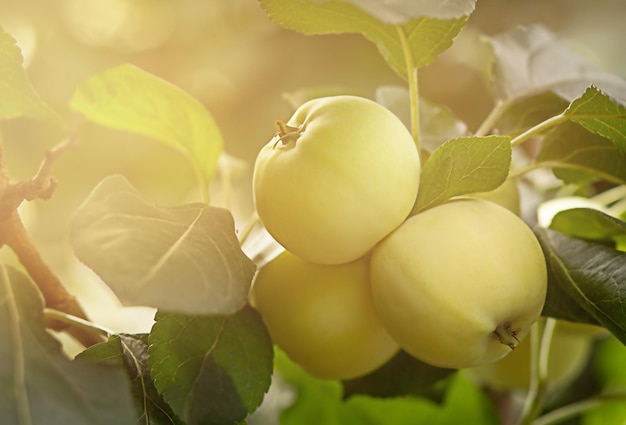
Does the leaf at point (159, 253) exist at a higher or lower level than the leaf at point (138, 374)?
higher

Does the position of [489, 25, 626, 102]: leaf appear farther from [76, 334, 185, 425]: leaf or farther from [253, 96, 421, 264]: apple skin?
[76, 334, 185, 425]: leaf

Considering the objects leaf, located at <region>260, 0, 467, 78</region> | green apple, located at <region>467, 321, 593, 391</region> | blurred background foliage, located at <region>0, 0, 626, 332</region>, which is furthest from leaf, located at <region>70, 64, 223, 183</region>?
blurred background foliage, located at <region>0, 0, 626, 332</region>

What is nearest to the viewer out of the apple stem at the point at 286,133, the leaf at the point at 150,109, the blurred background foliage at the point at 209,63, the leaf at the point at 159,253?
the leaf at the point at 159,253

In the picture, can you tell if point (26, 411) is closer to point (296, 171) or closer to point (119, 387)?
point (119, 387)

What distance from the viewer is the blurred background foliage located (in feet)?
4.22

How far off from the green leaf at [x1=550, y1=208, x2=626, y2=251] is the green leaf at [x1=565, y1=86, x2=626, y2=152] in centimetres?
5

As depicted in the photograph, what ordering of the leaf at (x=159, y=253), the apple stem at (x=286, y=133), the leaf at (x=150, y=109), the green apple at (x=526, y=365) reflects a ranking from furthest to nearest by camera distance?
the green apple at (x=526, y=365) < the leaf at (x=150, y=109) < the apple stem at (x=286, y=133) < the leaf at (x=159, y=253)

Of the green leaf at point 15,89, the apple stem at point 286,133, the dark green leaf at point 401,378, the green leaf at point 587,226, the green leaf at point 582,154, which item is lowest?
the dark green leaf at point 401,378

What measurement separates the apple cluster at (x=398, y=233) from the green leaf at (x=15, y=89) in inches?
5.9

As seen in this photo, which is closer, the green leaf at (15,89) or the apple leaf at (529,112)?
the green leaf at (15,89)

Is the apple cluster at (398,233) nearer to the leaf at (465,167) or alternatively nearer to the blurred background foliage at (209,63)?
the leaf at (465,167)

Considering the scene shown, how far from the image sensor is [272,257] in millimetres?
500

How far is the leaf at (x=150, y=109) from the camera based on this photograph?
0.54 m

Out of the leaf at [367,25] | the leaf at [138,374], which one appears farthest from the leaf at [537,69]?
the leaf at [138,374]
